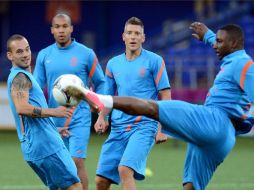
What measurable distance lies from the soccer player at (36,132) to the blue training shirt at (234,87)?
170 cm

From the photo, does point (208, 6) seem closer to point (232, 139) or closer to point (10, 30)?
point (10, 30)

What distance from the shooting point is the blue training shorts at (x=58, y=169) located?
959cm

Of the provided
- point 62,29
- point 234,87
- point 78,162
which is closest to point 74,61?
point 62,29

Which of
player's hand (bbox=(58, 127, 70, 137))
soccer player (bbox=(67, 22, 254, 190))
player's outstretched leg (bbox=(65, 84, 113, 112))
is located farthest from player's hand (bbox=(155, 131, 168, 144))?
player's outstretched leg (bbox=(65, 84, 113, 112))

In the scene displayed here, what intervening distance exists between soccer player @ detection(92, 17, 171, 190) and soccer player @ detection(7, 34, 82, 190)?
1047mm

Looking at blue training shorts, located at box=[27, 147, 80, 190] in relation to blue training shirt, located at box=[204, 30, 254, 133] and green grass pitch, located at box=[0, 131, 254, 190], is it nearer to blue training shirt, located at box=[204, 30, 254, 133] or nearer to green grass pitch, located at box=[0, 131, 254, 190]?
blue training shirt, located at box=[204, 30, 254, 133]

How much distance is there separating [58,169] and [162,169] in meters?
6.61

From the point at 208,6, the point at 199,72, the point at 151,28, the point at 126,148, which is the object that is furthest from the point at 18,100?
the point at 151,28

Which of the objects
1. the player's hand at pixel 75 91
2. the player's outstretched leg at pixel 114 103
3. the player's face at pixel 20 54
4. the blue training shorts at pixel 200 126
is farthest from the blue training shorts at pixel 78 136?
the player's hand at pixel 75 91

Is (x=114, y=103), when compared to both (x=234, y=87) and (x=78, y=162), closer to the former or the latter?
(x=234, y=87)

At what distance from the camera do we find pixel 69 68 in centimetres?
1165

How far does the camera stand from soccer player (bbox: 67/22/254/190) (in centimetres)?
891

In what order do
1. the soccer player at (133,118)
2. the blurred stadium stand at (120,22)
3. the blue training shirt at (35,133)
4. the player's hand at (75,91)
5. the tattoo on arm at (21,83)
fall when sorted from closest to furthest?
the player's hand at (75,91)
the tattoo on arm at (21,83)
the blue training shirt at (35,133)
the soccer player at (133,118)
the blurred stadium stand at (120,22)

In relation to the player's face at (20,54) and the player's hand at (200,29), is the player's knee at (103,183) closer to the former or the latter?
the player's face at (20,54)
